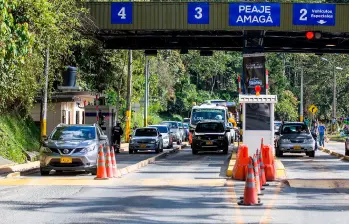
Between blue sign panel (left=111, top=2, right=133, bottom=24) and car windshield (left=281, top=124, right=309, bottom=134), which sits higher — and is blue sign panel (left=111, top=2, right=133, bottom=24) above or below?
above

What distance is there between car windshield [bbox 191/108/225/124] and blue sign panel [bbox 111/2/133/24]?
A: 52.4 feet

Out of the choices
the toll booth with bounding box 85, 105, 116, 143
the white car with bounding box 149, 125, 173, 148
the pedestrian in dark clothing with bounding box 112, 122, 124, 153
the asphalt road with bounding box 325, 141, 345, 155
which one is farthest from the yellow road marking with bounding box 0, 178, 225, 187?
the white car with bounding box 149, 125, 173, 148

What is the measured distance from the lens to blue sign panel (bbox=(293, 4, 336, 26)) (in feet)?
106

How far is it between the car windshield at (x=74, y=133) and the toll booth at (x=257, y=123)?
499 centimetres

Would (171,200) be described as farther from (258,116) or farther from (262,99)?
(258,116)

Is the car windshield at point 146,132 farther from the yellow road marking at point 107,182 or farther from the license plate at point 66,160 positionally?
the yellow road marking at point 107,182

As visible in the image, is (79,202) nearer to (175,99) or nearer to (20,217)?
(20,217)

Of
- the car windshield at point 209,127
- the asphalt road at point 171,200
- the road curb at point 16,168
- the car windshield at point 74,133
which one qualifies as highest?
the car windshield at point 74,133

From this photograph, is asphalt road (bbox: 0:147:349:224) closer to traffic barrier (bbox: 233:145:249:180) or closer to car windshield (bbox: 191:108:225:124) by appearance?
traffic barrier (bbox: 233:145:249:180)

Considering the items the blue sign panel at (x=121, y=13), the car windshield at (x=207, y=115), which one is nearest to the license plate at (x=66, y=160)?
the blue sign panel at (x=121, y=13)

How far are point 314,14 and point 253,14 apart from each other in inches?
107

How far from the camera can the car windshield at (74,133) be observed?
2361 centimetres

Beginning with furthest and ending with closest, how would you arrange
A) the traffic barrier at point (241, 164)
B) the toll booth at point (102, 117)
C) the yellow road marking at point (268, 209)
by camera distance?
the toll booth at point (102, 117)
the traffic barrier at point (241, 164)
the yellow road marking at point (268, 209)

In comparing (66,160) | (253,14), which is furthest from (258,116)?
(253,14)
